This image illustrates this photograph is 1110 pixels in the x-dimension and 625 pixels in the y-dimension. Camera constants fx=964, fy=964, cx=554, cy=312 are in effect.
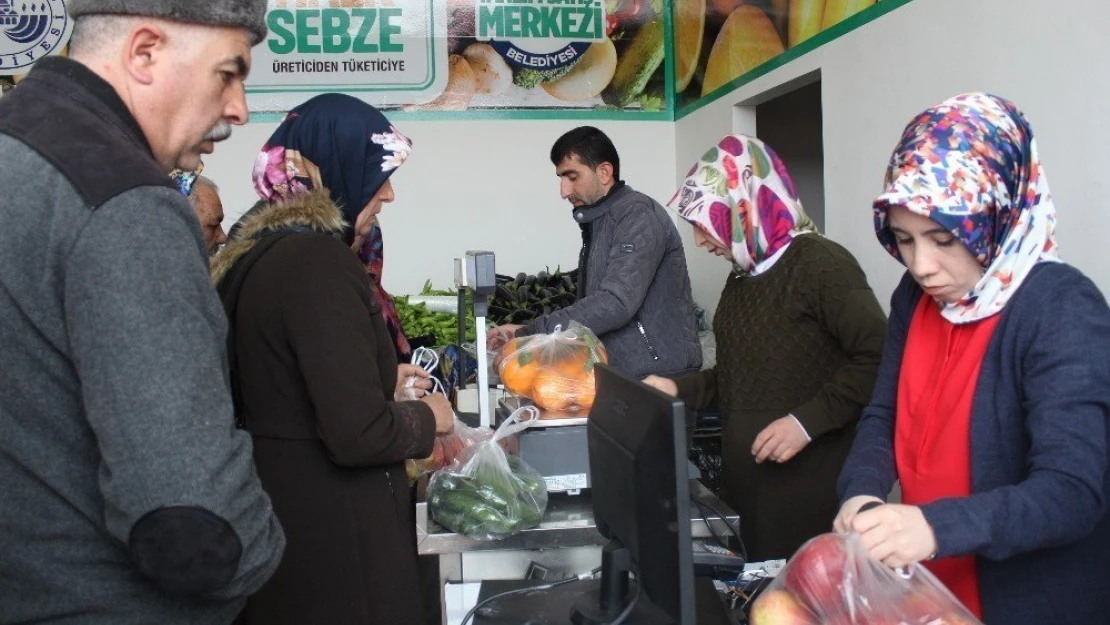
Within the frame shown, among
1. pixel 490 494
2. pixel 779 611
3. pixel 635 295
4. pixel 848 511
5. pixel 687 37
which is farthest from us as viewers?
pixel 687 37

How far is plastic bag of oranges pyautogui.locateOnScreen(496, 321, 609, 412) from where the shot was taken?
82.6 inches

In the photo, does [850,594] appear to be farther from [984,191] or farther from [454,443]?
[454,443]

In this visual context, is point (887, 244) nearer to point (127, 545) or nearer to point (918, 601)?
point (918, 601)

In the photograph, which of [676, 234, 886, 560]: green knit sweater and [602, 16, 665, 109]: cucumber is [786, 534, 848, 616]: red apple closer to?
[676, 234, 886, 560]: green knit sweater

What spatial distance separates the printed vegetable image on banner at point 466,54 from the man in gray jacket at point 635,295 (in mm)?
2413

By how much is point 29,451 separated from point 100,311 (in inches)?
7.5

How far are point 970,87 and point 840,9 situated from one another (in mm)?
987

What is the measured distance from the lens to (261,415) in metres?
1.89

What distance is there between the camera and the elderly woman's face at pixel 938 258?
142 centimetres

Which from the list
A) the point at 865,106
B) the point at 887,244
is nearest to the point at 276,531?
the point at 887,244

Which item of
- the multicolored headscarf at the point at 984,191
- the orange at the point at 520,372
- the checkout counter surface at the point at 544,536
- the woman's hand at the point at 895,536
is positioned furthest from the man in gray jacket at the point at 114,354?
the orange at the point at 520,372

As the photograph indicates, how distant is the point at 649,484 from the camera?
1139 millimetres

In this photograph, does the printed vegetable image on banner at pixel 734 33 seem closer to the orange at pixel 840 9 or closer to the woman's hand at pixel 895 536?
the orange at pixel 840 9

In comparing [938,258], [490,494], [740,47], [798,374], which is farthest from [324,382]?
[740,47]
